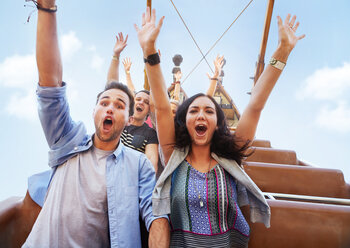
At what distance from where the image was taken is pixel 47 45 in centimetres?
63

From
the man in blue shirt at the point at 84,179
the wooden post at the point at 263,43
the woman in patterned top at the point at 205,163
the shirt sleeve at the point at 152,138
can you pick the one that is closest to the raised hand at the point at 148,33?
the woman in patterned top at the point at 205,163

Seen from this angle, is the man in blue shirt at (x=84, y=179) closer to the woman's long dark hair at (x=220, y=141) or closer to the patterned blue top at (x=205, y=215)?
the patterned blue top at (x=205, y=215)

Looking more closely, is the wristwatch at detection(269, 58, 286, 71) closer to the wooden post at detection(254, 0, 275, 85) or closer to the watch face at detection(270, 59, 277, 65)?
the watch face at detection(270, 59, 277, 65)

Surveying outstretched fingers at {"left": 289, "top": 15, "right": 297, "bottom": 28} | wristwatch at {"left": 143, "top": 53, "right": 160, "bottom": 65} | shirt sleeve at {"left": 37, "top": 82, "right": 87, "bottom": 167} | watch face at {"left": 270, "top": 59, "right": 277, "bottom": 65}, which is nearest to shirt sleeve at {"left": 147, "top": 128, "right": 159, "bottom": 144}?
shirt sleeve at {"left": 37, "top": 82, "right": 87, "bottom": 167}

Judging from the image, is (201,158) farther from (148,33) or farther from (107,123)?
(148,33)

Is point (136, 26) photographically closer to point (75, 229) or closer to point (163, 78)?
point (163, 78)

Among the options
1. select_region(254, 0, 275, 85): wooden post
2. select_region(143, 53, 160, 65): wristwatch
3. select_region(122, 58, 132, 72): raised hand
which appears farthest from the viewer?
select_region(254, 0, 275, 85): wooden post

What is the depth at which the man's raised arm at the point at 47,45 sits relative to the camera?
625 millimetres

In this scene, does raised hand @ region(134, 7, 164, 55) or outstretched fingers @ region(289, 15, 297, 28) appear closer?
raised hand @ region(134, 7, 164, 55)

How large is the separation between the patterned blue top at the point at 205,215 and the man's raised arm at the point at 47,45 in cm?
60

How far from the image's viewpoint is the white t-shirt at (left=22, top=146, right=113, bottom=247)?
0.64 meters

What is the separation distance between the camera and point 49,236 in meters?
0.63

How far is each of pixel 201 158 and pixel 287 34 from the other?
2.10ft

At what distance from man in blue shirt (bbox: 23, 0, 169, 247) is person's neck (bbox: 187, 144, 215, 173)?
189mm
